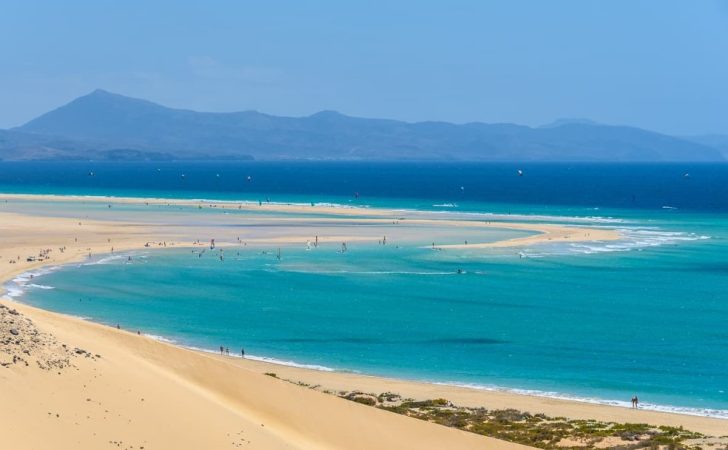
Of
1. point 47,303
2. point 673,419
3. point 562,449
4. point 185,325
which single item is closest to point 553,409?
point 673,419

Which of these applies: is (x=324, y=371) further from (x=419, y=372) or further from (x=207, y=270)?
(x=207, y=270)

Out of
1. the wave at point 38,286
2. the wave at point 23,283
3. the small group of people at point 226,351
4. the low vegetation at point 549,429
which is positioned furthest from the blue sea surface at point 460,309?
the low vegetation at point 549,429

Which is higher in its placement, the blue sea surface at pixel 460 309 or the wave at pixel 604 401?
the blue sea surface at pixel 460 309

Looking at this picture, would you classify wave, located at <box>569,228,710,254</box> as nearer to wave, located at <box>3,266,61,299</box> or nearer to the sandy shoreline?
wave, located at <box>3,266,61,299</box>

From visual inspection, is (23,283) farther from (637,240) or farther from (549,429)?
(637,240)

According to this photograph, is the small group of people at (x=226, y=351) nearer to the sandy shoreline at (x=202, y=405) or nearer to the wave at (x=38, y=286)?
the sandy shoreline at (x=202, y=405)

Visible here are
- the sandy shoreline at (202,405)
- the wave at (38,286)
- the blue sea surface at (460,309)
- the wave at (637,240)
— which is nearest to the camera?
the sandy shoreline at (202,405)

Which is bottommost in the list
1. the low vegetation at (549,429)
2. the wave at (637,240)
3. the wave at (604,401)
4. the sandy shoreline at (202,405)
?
the wave at (604,401)

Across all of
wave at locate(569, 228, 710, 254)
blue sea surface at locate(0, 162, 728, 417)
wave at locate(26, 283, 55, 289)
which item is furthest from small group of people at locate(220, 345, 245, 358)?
wave at locate(569, 228, 710, 254)

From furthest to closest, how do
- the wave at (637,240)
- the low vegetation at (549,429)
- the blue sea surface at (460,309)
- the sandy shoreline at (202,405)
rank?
the wave at (637,240), the blue sea surface at (460,309), the low vegetation at (549,429), the sandy shoreline at (202,405)
